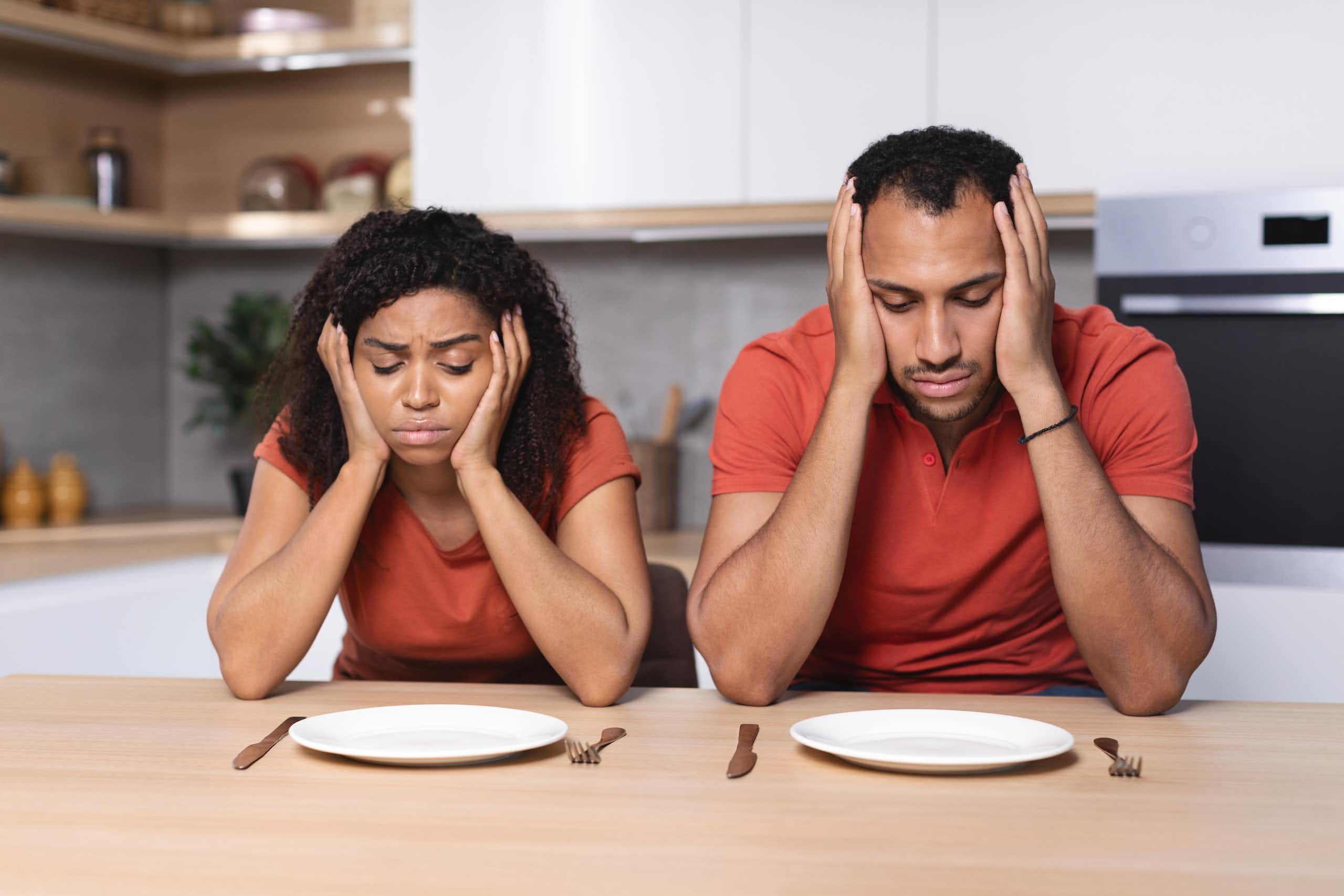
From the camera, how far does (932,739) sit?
1086mm

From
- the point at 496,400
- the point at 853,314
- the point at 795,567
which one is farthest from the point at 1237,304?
the point at 496,400

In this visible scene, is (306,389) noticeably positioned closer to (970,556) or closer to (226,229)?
(970,556)

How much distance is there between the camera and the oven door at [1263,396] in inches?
95.3

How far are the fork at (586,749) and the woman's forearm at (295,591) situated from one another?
41 centimetres

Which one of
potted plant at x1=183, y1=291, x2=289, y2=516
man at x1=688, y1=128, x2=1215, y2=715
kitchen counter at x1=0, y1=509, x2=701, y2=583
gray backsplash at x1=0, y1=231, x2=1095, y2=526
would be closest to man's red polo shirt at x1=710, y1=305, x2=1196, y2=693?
man at x1=688, y1=128, x2=1215, y2=715

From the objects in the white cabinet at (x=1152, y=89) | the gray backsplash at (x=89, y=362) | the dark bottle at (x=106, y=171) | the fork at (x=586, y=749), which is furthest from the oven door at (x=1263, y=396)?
the gray backsplash at (x=89, y=362)

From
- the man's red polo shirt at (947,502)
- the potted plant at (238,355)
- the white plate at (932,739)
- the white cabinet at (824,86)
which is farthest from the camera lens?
the potted plant at (238,355)

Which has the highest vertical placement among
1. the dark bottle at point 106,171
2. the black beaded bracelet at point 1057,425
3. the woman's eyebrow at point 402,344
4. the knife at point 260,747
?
the dark bottle at point 106,171

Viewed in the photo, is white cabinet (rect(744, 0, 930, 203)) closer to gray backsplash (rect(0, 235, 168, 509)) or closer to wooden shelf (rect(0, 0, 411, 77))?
wooden shelf (rect(0, 0, 411, 77))

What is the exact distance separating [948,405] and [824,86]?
1.51 meters

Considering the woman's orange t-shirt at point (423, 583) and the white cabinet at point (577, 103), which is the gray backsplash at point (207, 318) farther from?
the woman's orange t-shirt at point (423, 583)

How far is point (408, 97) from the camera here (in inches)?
135

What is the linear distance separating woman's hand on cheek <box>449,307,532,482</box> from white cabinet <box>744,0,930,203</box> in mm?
1356

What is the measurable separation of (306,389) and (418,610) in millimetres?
328
